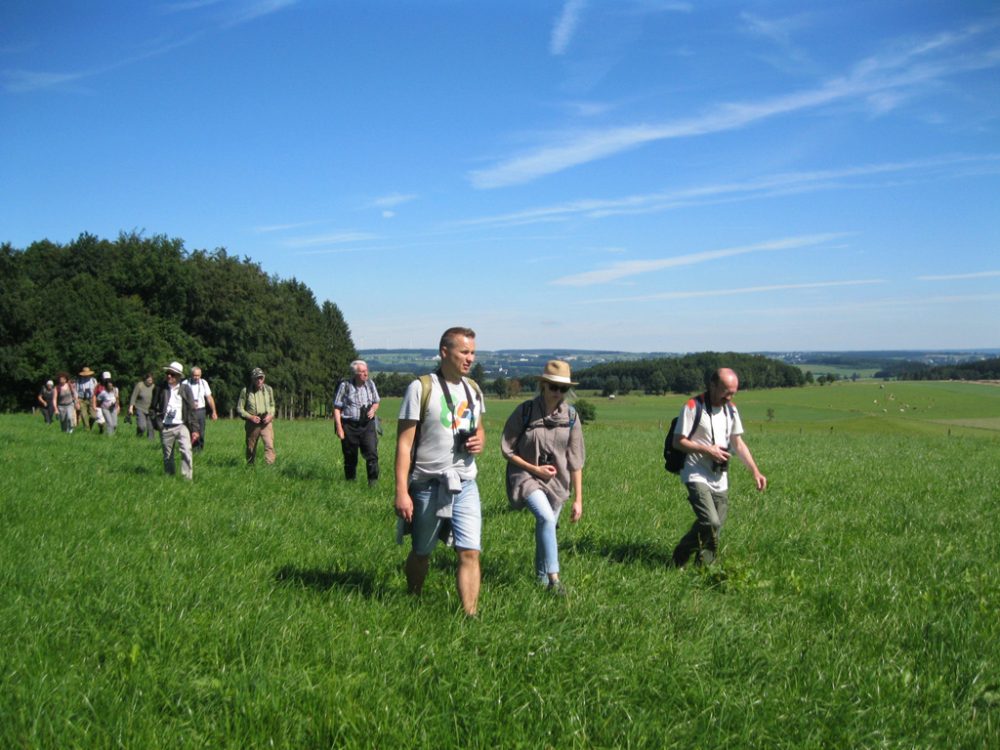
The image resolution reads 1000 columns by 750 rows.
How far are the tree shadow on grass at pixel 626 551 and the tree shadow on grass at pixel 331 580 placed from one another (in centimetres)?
210

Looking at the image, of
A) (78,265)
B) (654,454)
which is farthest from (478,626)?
(78,265)

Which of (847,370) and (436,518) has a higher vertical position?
(436,518)

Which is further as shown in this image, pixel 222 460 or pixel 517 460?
pixel 222 460

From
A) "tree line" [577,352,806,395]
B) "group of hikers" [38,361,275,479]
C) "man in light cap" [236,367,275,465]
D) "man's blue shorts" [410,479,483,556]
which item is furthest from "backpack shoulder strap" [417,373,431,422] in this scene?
"tree line" [577,352,806,395]

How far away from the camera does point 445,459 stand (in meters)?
5.25

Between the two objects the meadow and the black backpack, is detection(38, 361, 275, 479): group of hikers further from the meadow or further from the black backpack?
the black backpack

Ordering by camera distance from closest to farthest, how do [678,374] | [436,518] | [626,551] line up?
[436,518] < [626,551] < [678,374]

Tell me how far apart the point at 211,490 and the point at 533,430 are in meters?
5.64

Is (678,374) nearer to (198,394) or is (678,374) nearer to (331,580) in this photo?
(198,394)

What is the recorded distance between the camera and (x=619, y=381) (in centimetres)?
8131

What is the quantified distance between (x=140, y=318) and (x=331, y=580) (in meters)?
52.7

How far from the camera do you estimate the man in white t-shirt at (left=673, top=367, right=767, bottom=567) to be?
22.1 ft

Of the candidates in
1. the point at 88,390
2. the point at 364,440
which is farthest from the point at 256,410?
the point at 88,390

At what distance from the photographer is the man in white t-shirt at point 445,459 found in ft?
16.9
